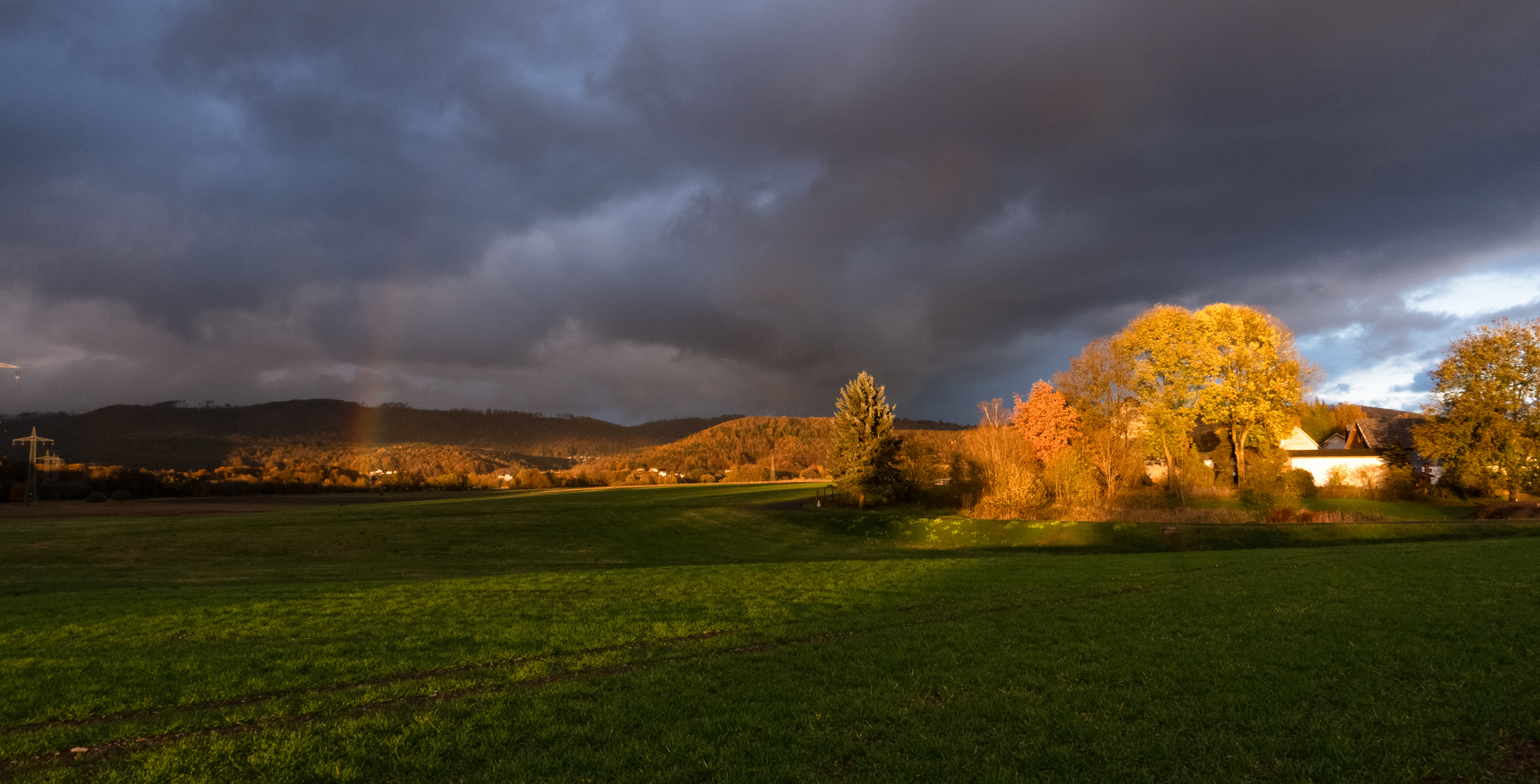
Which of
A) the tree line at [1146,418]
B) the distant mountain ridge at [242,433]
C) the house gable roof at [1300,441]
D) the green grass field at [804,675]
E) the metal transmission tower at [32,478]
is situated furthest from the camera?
the distant mountain ridge at [242,433]

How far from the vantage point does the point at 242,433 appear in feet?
500

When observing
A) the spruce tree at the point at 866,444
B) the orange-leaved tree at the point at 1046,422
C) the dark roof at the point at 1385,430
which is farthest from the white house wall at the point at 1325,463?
the spruce tree at the point at 866,444

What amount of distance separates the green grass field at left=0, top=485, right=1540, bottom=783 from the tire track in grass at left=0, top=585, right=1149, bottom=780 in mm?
73

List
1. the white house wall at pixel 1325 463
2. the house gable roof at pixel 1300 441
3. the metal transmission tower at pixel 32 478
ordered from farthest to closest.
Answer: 1. the house gable roof at pixel 1300 441
2. the metal transmission tower at pixel 32 478
3. the white house wall at pixel 1325 463

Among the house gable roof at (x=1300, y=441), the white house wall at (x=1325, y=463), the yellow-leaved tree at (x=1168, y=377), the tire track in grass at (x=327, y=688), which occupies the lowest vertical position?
the white house wall at (x=1325, y=463)

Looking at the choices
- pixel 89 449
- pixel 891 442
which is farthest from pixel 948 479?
pixel 89 449

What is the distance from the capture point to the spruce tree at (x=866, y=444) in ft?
168

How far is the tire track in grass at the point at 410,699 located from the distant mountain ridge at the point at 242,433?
127467 mm

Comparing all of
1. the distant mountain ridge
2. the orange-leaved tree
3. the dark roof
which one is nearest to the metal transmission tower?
the distant mountain ridge

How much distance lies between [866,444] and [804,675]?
42411 millimetres

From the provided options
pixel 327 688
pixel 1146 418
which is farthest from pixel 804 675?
pixel 1146 418

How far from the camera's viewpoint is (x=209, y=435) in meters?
142

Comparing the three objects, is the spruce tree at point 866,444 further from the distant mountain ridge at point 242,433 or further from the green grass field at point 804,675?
the distant mountain ridge at point 242,433

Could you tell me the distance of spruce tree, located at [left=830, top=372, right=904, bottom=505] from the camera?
51219 mm
